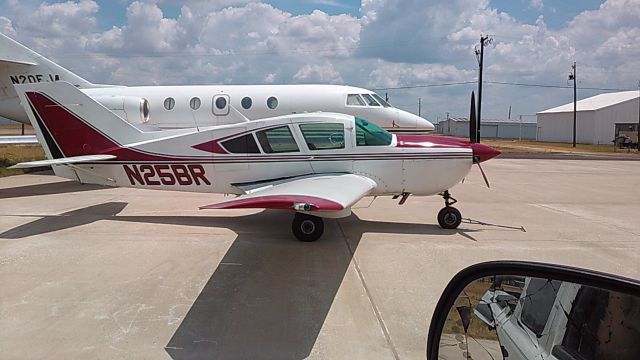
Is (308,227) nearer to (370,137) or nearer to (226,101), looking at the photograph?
(370,137)

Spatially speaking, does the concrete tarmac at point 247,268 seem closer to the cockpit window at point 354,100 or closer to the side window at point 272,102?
the side window at point 272,102

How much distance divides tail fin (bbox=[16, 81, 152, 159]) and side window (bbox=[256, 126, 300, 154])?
2.71 metres

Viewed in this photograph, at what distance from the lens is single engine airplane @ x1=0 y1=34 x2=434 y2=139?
14.4 m

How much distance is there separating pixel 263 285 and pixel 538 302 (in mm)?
3739

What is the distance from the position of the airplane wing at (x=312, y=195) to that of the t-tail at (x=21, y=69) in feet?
39.1

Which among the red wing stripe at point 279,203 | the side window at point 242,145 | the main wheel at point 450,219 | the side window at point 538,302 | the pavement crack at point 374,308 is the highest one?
the side window at point 242,145

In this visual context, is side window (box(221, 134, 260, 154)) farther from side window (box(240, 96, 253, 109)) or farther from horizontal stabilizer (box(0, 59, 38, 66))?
horizontal stabilizer (box(0, 59, 38, 66))

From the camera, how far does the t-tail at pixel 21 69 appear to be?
14.8 m

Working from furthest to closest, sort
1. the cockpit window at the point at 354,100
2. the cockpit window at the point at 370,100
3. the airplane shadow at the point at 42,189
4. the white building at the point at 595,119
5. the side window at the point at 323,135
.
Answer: the white building at the point at 595,119 < the cockpit window at the point at 370,100 < the cockpit window at the point at 354,100 < the airplane shadow at the point at 42,189 < the side window at the point at 323,135

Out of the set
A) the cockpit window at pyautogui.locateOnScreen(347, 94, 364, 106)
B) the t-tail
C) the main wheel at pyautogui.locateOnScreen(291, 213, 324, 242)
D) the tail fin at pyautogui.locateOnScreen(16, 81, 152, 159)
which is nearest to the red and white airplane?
the tail fin at pyautogui.locateOnScreen(16, 81, 152, 159)

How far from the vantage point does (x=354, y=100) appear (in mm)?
14539

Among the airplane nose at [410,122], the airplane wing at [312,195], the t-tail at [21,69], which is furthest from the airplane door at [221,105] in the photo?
the airplane wing at [312,195]

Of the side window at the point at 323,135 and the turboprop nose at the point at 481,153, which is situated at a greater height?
the side window at the point at 323,135

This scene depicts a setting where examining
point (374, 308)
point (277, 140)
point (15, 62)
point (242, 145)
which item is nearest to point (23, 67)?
point (15, 62)
